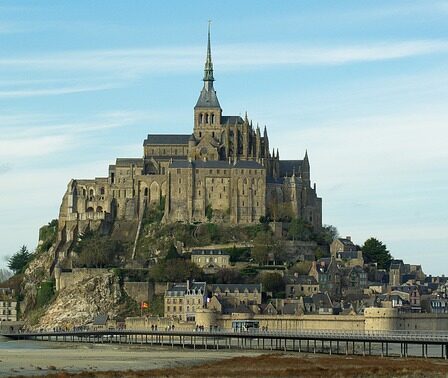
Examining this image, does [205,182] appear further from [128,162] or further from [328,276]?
[328,276]

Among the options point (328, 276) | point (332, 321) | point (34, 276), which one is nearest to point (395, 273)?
point (328, 276)

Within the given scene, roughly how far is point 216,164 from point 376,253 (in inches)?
801

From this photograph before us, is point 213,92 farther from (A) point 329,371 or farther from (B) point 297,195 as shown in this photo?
(A) point 329,371

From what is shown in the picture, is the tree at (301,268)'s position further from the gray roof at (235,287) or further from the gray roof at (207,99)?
the gray roof at (207,99)

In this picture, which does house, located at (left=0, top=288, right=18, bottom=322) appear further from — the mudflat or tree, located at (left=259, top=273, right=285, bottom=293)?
the mudflat

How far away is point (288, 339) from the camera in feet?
393

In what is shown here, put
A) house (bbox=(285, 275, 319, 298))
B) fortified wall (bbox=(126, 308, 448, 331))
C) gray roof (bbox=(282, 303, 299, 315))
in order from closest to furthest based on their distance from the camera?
fortified wall (bbox=(126, 308, 448, 331))
gray roof (bbox=(282, 303, 299, 315))
house (bbox=(285, 275, 319, 298))

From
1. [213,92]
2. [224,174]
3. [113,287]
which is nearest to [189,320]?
[113,287]

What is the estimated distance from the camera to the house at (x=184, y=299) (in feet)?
451

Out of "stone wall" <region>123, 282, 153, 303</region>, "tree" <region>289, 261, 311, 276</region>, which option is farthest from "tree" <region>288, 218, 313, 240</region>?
"stone wall" <region>123, 282, 153, 303</region>

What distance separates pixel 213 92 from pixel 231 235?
19.8 meters

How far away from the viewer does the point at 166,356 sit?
99.3 meters

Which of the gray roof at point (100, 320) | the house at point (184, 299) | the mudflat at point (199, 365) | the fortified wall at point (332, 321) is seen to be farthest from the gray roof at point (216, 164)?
the mudflat at point (199, 365)

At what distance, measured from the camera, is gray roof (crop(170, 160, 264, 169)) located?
497ft
